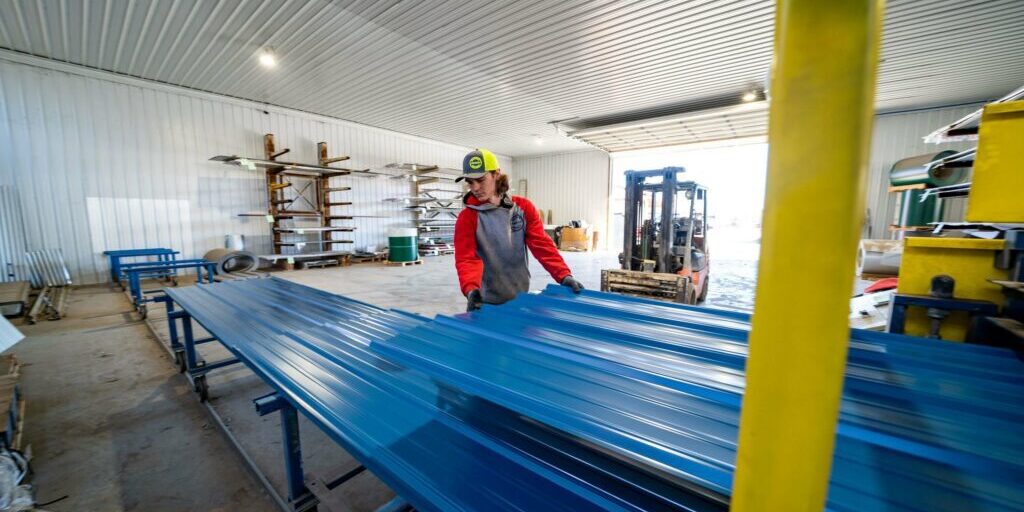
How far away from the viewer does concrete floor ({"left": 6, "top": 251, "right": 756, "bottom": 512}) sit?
196cm

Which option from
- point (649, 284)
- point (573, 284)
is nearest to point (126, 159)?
point (573, 284)

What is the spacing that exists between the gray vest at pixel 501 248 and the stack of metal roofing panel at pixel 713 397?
1.01m

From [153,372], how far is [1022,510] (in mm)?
4993

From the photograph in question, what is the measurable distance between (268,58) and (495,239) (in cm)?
676

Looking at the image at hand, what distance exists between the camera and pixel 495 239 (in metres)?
2.64

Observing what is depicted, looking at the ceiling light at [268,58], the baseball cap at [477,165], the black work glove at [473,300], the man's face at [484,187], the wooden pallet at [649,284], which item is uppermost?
the ceiling light at [268,58]

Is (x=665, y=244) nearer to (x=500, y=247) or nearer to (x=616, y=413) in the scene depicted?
(x=500, y=247)

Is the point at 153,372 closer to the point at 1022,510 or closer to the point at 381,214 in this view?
the point at 1022,510

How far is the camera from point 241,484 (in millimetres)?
2023

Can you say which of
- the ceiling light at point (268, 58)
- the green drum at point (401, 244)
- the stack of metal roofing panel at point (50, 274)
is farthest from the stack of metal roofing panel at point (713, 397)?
Result: the green drum at point (401, 244)

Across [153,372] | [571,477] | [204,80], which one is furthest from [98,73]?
[571,477]

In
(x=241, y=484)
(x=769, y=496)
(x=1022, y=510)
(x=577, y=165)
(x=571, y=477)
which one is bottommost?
(x=241, y=484)

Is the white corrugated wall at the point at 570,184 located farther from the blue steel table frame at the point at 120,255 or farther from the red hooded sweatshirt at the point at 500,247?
the red hooded sweatshirt at the point at 500,247

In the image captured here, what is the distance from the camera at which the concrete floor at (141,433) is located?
6.42 feet
